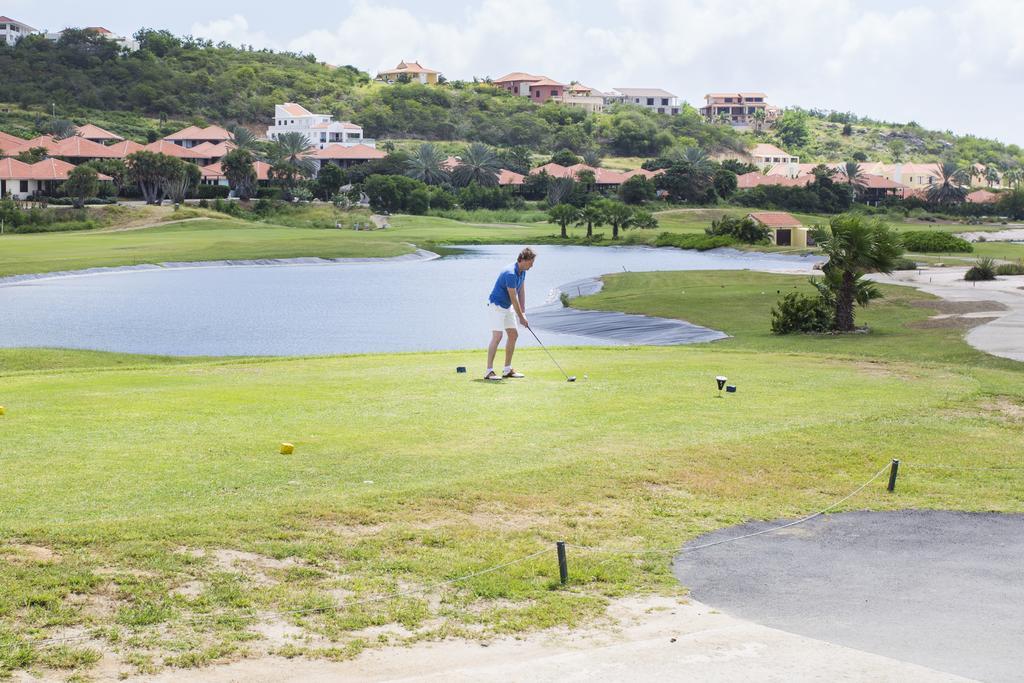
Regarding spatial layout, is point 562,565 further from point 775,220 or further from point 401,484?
point 775,220

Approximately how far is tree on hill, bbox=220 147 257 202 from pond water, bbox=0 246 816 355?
1865 inches

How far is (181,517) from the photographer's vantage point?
37.2 ft

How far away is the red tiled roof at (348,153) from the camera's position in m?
163

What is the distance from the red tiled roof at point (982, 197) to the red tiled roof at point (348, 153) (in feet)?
274

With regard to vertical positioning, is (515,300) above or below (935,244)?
above

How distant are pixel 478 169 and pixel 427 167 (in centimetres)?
664

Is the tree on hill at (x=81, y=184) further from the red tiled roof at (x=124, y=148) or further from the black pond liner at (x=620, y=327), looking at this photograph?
the black pond liner at (x=620, y=327)

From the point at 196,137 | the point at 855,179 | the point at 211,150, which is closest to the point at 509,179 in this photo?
the point at 211,150

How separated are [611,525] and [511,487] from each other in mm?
1519

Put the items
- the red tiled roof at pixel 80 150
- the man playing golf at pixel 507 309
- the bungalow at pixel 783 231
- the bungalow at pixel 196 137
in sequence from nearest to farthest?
the man playing golf at pixel 507 309, the bungalow at pixel 783 231, the red tiled roof at pixel 80 150, the bungalow at pixel 196 137

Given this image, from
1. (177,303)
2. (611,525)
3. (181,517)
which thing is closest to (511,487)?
(611,525)

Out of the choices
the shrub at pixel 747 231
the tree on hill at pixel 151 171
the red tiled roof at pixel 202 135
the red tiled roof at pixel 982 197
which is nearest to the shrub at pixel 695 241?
the shrub at pixel 747 231

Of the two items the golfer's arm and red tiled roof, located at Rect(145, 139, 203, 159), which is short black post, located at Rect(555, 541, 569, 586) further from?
red tiled roof, located at Rect(145, 139, 203, 159)

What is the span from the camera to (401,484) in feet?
42.8
